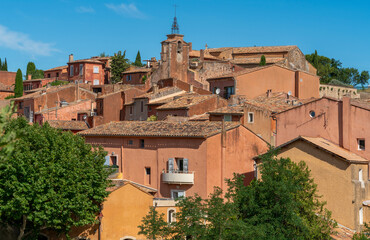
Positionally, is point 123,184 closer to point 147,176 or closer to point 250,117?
point 147,176

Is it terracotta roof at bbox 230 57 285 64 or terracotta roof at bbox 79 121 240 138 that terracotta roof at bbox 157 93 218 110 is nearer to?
terracotta roof at bbox 79 121 240 138

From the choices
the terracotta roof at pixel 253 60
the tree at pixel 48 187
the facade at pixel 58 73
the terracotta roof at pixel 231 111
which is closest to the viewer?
the tree at pixel 48 187

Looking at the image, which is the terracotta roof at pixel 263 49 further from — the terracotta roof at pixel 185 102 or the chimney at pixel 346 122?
the chimney at pixel 346 122

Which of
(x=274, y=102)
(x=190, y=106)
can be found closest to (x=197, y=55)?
(x=190, y=106)

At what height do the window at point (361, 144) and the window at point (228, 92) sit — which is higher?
the window at point (228, 92)

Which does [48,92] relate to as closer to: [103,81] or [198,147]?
[103,81]

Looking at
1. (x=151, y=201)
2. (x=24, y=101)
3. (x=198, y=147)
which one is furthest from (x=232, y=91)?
(x=24, y=101)

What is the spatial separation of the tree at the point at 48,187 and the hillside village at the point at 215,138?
1.39 m

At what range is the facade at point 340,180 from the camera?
31.1m

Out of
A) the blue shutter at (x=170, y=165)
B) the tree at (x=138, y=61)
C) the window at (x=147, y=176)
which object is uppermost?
the tree at (x=138, y=61)

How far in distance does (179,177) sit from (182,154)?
1.66m

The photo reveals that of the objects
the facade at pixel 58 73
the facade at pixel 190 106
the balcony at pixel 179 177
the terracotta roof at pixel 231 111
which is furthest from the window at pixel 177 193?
the facade at pixel 58 73

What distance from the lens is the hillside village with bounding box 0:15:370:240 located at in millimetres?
32562

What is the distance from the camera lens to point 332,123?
37.1m
